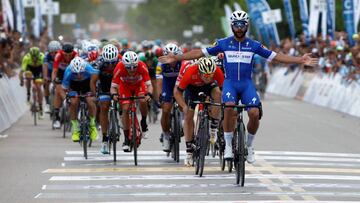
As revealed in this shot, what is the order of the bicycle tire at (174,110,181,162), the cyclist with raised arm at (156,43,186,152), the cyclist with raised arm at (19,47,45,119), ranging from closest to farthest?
1. the bicycle tire at (174,110,181,162)
2. the cyclist with raised arm at (156,43,186,152)
3. the cyclist with raised arm at (19,47,45,119)

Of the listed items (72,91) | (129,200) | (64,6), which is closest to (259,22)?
(72,91)

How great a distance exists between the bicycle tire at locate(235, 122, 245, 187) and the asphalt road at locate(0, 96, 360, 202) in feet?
0.46

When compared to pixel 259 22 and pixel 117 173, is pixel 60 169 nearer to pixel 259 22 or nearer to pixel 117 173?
pixel 117 173

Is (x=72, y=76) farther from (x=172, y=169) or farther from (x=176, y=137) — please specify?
(x=172, y=169)

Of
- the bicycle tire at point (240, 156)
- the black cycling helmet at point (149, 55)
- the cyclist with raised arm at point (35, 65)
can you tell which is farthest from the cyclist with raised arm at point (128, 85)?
the black cycling helmet at point (149, 55)

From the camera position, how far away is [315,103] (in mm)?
36125

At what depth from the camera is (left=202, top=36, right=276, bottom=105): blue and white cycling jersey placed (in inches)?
592

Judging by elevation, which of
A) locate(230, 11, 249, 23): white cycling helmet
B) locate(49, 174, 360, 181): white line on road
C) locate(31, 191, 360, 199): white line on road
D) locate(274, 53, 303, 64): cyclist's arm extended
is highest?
locate(230, 11, 249, 23): white cycling helmet

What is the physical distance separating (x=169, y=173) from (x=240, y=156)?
182cm

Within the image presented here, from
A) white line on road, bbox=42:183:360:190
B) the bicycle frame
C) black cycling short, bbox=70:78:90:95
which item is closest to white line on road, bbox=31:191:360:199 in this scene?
white line on road, bbox=42:183:360:190

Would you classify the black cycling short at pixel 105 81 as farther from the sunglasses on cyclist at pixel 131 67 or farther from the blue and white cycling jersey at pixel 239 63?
the blue and white cycling jersey at pixel 239 63

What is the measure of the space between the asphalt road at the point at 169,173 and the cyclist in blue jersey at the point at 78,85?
40 centimetres

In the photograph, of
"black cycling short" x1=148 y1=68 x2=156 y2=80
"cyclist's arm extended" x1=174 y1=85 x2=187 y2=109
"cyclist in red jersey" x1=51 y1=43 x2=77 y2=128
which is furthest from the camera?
"black cycling short" x1=148 y1=68 x2=156 y2=80

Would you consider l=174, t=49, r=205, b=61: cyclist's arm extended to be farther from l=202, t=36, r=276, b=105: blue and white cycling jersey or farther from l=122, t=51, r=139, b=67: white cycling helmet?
l=122, t=51, r=139, b=67: white cycling helmet
